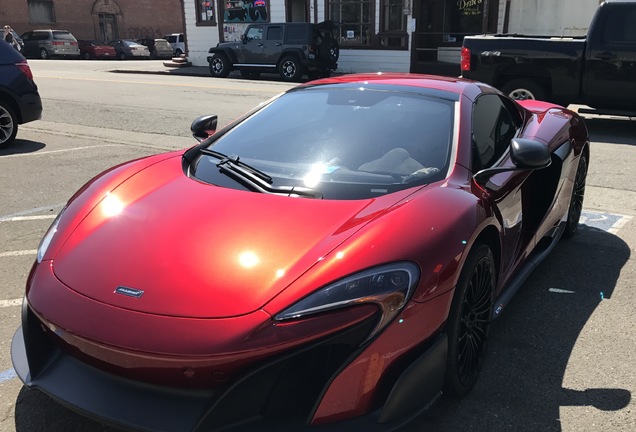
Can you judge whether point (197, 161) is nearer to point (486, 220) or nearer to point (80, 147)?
point (486, 220)

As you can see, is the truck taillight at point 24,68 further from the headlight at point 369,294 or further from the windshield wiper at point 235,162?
the headlight at point 369,294

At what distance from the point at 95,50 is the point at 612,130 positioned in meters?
33.9

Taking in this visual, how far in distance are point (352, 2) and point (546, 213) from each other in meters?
20.9

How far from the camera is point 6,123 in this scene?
856 cm

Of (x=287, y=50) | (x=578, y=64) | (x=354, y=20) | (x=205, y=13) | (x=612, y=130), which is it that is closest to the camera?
(x=578, y=64)

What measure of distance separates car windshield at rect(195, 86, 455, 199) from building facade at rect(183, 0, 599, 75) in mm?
18478

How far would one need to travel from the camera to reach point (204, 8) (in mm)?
26844

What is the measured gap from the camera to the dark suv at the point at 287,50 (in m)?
19.6

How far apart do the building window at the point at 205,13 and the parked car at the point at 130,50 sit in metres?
11.9

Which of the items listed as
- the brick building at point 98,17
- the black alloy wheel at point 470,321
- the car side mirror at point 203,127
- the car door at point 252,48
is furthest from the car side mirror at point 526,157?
the brick building at point 98,17

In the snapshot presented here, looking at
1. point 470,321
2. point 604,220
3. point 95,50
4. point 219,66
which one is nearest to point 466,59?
point 604,220

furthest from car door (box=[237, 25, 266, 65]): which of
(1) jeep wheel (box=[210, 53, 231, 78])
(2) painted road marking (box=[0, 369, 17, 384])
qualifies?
(2) painted road marking (box=[0, 369, 17, 384])

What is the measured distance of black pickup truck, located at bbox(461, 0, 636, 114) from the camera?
31.6ft

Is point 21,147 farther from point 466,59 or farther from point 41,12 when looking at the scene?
point 41,12
